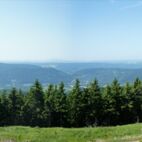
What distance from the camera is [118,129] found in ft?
106

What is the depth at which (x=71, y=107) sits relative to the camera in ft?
230

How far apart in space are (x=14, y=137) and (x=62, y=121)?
137 feet

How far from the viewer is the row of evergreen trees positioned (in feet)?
230

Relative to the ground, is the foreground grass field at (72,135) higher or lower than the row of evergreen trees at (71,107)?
higher

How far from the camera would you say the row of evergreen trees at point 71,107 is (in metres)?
70.1

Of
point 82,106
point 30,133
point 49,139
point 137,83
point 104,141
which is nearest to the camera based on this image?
→ point 104,141

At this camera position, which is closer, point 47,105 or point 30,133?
point 30,133

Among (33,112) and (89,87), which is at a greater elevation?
(89,87)

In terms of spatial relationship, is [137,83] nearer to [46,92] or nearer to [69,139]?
[46,92]

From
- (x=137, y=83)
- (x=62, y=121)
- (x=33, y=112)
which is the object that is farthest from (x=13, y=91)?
(x=137, y=83)

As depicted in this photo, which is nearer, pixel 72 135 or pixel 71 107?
pixel 72 135

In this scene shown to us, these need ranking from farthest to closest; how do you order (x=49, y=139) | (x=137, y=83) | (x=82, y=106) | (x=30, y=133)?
1. (x=137, y=83)
2. (x=82, y=106)
3. (x=30, y=133)
4. (x=49, y=139)

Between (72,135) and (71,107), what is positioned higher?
(72,135)

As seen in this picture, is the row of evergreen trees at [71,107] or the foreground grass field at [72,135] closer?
the foreground grass field at [72,135]
